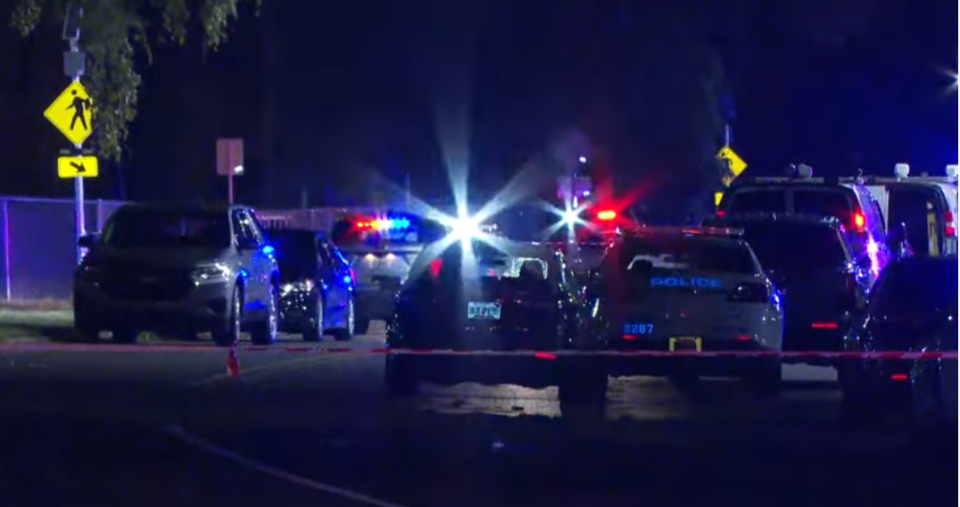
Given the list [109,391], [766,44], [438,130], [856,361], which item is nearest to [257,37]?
[438,130]

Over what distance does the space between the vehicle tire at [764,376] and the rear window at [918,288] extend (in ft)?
3.65

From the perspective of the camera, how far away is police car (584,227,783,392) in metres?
15.3

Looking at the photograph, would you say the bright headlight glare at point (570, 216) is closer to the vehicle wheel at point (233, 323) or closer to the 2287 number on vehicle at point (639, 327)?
the vehicle wheel at point (233, 323)

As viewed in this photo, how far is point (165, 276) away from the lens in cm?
2045

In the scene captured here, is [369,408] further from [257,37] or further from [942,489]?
[257,37]

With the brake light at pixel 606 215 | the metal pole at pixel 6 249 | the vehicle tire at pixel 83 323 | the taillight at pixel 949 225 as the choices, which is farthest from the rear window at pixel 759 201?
the metal pole at pixel 6 249

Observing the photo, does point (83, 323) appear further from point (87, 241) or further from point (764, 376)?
point (764, 376)

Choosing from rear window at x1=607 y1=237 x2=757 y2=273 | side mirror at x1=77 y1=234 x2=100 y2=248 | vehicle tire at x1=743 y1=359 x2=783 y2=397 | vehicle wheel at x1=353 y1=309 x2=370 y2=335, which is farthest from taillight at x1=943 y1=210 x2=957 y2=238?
side mirror at x1=77 y1=234 x2=100 y2=248

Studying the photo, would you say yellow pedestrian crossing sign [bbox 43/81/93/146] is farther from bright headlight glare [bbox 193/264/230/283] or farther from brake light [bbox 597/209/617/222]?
brake light [bbox 597/209/617/222]

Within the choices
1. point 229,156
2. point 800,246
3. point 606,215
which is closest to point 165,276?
point 229,156

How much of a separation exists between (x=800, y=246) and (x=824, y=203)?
3347 millimetres

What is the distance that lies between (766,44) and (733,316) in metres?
29.9

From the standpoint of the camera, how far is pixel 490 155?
39.2 meters

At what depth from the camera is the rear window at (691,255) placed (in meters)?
15.7
